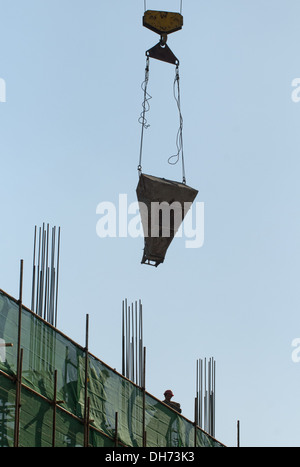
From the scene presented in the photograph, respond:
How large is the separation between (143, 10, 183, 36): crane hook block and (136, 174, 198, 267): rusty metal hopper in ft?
16.1

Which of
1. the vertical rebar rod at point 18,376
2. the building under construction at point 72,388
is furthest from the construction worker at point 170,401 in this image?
the vertical rebar rod at point 18,376

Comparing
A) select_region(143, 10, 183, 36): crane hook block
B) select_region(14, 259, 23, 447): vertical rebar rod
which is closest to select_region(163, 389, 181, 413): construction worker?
select_region(14, 259, 23, 447): vertical rebar rod

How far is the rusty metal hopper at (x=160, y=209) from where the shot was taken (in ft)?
89.4

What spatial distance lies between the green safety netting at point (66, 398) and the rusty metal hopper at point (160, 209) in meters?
2.86

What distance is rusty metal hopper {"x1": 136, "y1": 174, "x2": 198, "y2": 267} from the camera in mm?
27250

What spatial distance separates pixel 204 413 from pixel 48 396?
9.35 meters

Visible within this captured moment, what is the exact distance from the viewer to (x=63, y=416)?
998 inches

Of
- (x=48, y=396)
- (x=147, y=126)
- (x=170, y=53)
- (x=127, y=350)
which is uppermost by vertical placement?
(x=170, y=53)

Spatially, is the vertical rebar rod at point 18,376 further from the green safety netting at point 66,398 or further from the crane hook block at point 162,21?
the crane hook block at point 162,21

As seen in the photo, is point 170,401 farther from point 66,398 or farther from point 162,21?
point 162,21

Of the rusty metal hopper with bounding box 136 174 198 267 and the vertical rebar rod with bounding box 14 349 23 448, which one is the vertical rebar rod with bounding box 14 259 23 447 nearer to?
the vertical rebar rod with bounding box 14 349 23 448
